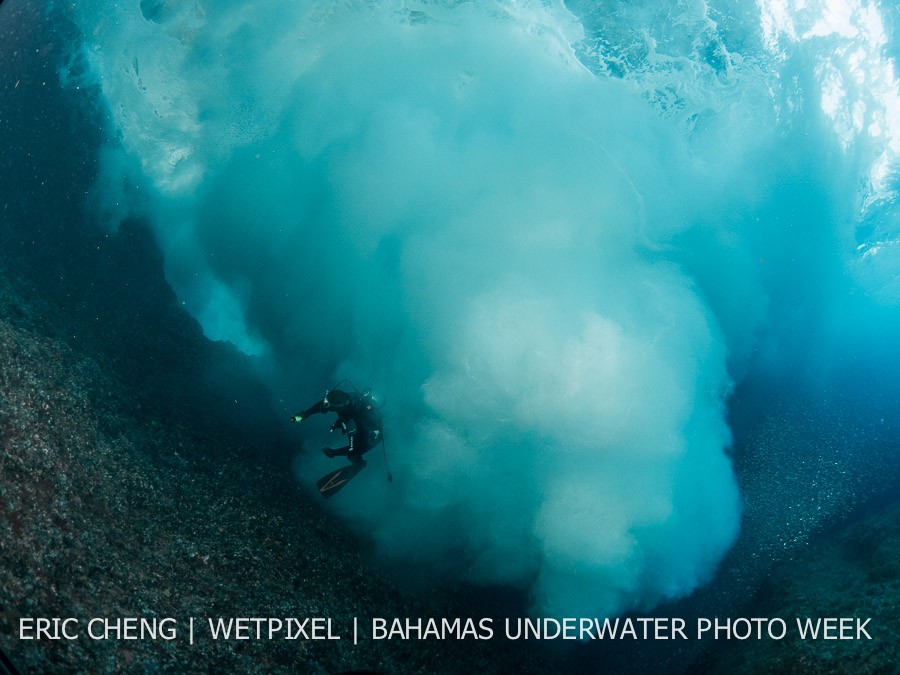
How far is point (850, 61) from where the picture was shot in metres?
14.0

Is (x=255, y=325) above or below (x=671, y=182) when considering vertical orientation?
below

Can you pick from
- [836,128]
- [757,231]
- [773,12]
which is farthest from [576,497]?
[836,128]

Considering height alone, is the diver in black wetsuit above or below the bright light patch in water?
below

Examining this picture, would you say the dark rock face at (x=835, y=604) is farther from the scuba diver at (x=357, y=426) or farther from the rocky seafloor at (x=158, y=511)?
the scuba diver at (x=357, y=426)

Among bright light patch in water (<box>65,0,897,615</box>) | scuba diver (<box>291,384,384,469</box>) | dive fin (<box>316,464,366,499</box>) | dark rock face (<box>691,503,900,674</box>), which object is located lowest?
dark rock face (<box>691,503,900,674</box>)

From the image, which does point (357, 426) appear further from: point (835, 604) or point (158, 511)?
point (835, 604)

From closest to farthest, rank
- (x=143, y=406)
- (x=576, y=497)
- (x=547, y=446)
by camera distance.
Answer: (x=143, y=406) < (x=576, y=497) < (x=547, y=446)

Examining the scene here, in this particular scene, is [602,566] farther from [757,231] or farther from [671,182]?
[757,231]

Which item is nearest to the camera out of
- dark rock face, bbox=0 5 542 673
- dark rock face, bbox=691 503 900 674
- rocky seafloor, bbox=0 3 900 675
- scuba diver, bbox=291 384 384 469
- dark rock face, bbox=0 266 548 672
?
dark rock face, bbox=0 266 548 672

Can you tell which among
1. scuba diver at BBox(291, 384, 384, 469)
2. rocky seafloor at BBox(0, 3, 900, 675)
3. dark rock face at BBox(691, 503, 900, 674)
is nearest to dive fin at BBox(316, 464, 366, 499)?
scuba diver at BBox(291, 384, 384, 469)

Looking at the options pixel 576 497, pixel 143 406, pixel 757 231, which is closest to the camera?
pixel 143 406

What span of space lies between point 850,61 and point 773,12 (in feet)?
14.0

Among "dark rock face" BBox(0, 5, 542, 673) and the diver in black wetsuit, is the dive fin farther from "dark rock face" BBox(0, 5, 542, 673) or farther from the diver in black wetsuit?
"dark rock face" BBox(0, 5, 542, 673)

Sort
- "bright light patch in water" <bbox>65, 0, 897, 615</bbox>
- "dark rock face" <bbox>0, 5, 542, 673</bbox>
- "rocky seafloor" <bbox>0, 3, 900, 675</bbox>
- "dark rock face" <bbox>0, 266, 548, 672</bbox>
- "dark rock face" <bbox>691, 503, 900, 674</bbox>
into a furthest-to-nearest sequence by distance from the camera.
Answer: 1. "bright light patch in water" <bbox>65, 0, 897, 615</bbox>
2. "dark rock face" <bbox>691, 503, 900, 674</bbox>
3. "rocky seafloor" <bbox>0, 3, 900, 675</bbox>
4. "dark rock face" <bbox>0, 5, 542, 673</bbox>
5. "dark rock face" <bbox>0, 266, 548, 672</bbox>
